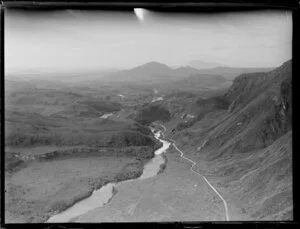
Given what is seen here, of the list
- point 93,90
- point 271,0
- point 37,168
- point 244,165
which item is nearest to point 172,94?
point 93,90

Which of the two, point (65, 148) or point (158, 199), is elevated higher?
point (65, 148)

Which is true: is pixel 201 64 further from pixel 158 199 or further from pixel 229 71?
pixel 158 199

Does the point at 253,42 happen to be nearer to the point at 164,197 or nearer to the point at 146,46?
the point at 146,46

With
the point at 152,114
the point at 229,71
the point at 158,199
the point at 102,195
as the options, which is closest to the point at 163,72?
the point at 152,114

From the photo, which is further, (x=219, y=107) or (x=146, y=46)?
(x=219, y=107)

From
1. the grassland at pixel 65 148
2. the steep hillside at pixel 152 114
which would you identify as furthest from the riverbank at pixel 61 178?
the steep hillside at pixel 152 114

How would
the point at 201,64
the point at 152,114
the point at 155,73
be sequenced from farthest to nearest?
the point at 152,114 → the point at 201,64 → the point at 155,73

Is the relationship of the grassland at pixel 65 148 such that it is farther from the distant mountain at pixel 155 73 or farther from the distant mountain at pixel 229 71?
the distant mountain at pixel 229 71
